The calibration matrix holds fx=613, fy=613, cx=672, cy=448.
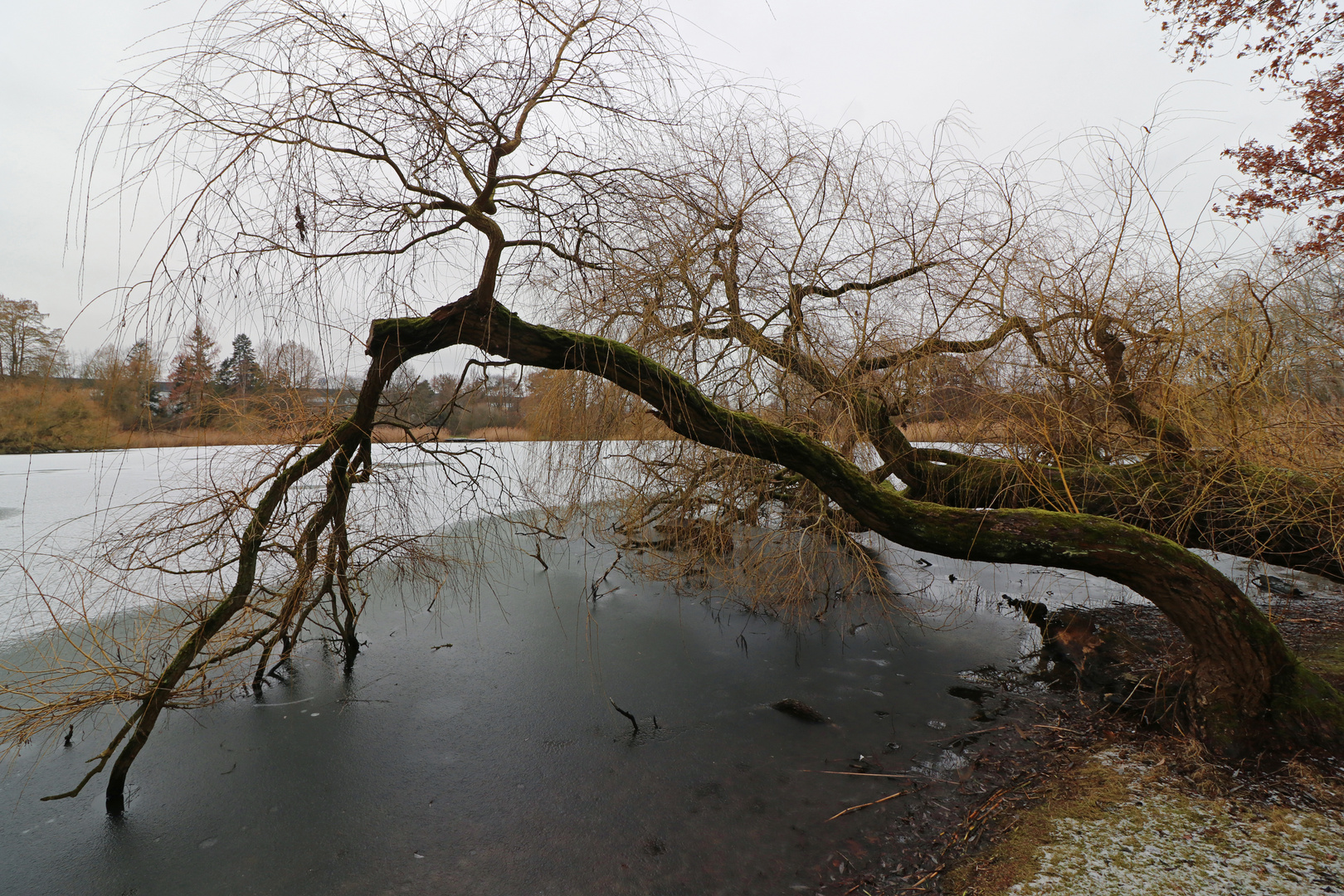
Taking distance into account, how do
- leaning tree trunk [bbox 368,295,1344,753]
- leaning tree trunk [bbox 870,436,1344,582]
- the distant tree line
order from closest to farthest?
the distant tree line < leaning tree trunk [bbox 368,295,1344,753] < leaning tree trunk [bbox 870,436,1344,582]

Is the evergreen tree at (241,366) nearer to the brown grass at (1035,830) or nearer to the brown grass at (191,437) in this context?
the brown grass at (191,437)

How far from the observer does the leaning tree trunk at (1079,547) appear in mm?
2873

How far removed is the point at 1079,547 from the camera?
2988mm

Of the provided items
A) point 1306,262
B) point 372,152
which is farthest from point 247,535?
point 1306,262

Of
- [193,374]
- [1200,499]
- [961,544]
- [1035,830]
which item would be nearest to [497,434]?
[193,374]

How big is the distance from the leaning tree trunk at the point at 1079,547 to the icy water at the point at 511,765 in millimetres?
1214

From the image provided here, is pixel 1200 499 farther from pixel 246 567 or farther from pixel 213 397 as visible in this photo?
pixel 246 567

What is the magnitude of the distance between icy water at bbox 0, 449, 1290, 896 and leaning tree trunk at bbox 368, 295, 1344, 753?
1214mm

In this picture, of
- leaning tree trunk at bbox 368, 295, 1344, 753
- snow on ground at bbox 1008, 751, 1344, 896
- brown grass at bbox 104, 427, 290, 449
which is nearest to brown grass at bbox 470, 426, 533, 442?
leaning tree trunk at bbox 368, 295, 1344, 753

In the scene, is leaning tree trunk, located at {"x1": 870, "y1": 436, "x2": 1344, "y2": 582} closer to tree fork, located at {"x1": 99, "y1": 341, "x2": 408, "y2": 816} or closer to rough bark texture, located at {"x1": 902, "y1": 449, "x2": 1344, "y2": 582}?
rough bark texture, located at {"x1": 902, "y1": 449, "x2": 1344, "y2": 582}

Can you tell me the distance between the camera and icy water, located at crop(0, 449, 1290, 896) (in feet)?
9.01

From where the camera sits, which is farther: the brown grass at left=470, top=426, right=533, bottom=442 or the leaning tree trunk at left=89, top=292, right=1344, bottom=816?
the brown grass at left=470, top=426, right=533, bottom=442

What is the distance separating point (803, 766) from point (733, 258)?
10.4 ft

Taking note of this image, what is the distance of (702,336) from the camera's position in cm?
411
